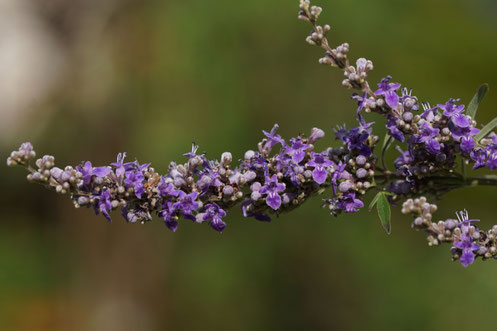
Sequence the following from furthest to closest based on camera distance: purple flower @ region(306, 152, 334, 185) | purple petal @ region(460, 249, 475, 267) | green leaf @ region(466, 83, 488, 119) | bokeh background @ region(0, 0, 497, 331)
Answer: bokeh background @ region(0, 0, 497, 331) < green leaf @ region(466, 83, 488, 119) < purple flower @ region(306, 152, 334, 185) < purple petal @ region(460, 249, 475, 267)

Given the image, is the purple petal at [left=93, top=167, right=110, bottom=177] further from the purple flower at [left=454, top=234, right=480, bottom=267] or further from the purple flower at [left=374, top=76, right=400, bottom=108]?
the purple flower at [left=454, top=234, right=480, bottom=267]

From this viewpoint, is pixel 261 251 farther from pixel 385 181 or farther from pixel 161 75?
pixel 385 181

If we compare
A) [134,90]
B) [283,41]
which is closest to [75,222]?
[134,90]

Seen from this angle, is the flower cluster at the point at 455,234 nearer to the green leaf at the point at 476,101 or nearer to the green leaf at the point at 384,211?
the green leaf at the point at 384,211

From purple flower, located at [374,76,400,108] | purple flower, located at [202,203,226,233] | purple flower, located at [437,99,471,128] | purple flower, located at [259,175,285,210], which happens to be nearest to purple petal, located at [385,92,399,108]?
purple flower, located at [374,76,400,108]

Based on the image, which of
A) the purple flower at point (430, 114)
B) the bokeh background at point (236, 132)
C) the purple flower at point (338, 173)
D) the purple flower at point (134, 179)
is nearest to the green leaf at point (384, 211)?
the purple flower at point (338, 173)

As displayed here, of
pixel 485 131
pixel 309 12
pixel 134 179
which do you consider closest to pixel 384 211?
pixel 485 131
